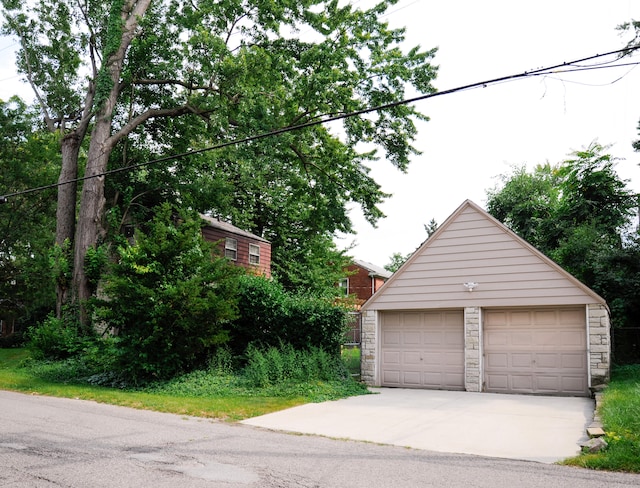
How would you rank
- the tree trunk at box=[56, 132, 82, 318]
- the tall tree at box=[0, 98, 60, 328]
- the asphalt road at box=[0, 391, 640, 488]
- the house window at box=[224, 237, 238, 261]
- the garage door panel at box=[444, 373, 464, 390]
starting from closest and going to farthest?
the asphalt road at box=[0, 391, 640, 488] → the garage door panel at box=[444, 373, 464, 390] → the tree trunk at box=[56, 132, 82, 318] → the house window at box=[224, 237, 238, 261] → the tall tree at box=[0, 98, 60, 328]

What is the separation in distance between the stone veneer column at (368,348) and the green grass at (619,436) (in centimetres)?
669

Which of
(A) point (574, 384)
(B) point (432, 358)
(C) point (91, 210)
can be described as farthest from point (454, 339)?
(C) point (91, 210)

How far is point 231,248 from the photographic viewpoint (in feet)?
85.4

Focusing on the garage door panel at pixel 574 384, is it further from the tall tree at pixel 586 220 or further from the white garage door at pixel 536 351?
the tall tree at pixel 586 220

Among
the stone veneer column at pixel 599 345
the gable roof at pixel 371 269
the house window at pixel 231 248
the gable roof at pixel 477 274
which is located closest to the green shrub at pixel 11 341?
the house window at pixel 231 248

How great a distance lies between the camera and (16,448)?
6625mm

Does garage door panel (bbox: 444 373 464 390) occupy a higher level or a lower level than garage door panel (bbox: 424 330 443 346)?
lower

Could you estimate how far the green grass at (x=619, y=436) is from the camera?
6223 mm

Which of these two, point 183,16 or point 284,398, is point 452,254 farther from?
point 183,16

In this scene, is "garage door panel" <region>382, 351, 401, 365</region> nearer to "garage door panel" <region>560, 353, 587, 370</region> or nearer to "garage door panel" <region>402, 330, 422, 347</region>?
"garage door panel" <region>402, 330, 422, 347</region>

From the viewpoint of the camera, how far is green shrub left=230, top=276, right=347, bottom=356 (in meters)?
15.5

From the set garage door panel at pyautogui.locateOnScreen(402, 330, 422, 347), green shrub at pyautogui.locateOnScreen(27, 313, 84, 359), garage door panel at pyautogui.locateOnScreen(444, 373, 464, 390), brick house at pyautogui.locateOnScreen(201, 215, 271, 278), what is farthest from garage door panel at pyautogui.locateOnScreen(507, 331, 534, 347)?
green shrub at pyautogui.locateOnScreen(27, 313, 84, 359)

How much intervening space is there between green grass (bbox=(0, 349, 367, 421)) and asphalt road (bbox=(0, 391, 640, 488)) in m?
2.23

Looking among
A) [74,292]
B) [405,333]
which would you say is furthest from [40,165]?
[405,333]
